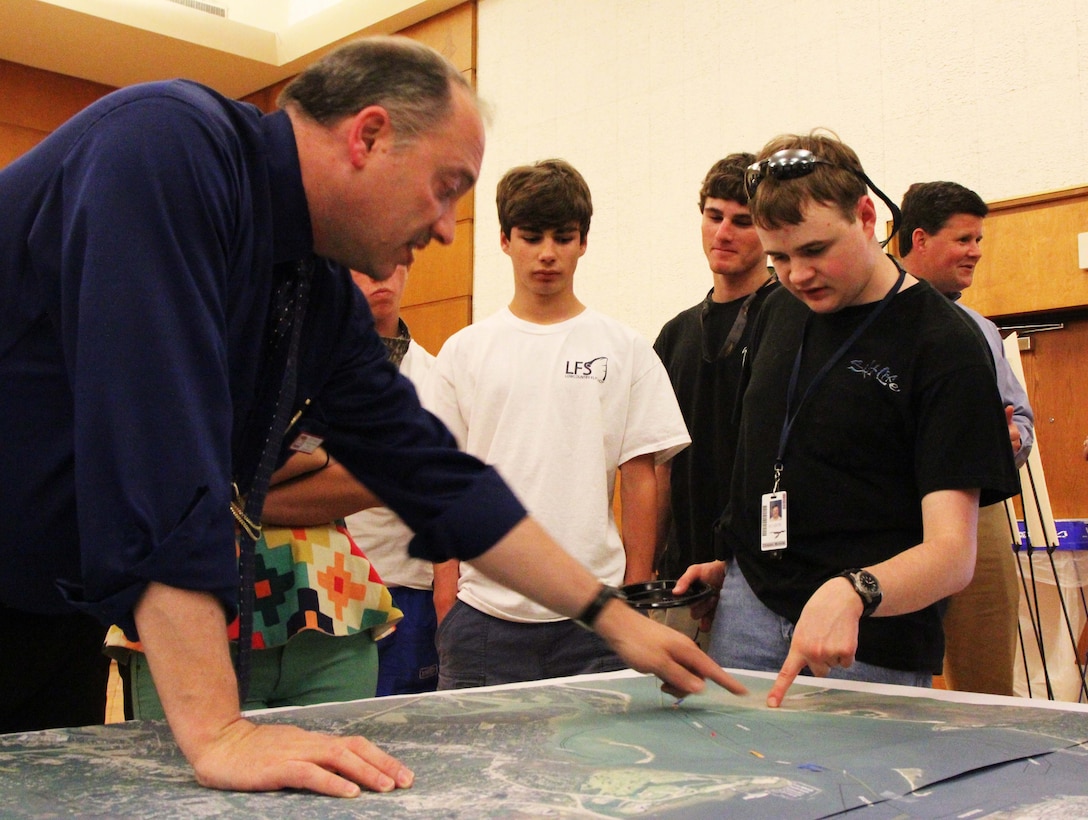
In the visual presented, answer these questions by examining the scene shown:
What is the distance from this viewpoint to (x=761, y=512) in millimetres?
1580

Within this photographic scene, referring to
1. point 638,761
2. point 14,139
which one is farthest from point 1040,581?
point 14,139

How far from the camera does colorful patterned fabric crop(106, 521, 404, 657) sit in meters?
1.44

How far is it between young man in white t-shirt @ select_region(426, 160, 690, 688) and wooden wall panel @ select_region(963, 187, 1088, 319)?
2.44 m

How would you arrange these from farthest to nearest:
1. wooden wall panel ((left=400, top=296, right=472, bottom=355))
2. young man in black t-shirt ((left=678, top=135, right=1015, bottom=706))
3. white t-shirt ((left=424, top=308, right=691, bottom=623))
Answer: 1. wooden wall panel ((left=400, top=296, right=472, bottom=355))
2. white t-shirt ((left=424, top=308, right=691, bottom=623))
3. young man in black t-shirt ((left=678, top=135, right=1015, bottom=706))

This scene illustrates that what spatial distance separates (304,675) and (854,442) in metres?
0.84

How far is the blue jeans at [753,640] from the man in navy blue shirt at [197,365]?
0.31m

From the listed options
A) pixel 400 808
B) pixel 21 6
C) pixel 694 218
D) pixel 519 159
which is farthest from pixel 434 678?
pixel 21 6

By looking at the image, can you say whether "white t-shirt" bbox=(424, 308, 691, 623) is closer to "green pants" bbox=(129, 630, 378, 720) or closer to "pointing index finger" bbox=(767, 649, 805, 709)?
"green pants" bbox=(129, 630, 378, 720)

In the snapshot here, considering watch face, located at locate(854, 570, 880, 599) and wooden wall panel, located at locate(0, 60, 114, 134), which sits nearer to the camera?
watch face, located at locate(854, 570, 880, 599)

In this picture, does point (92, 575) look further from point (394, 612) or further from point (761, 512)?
point (761, 512)

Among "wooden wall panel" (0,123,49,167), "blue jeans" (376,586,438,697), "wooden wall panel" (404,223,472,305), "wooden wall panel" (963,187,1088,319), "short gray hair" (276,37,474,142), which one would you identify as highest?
"wooden wall panel" (0,123,49,167)

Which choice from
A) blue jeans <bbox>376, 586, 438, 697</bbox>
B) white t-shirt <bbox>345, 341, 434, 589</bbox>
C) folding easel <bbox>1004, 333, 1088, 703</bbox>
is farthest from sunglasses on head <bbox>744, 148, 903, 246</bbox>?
folding easel <bbox>1004, 333, 1088, 703</bbox>

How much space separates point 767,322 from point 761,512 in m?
0.39

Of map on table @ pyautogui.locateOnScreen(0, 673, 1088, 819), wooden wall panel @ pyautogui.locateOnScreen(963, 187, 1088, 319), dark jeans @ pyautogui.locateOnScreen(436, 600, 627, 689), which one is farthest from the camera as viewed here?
wooden wall panel @ pyautogui.locateOnScreen(963, 187, 1088, 319)
